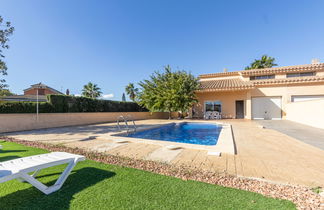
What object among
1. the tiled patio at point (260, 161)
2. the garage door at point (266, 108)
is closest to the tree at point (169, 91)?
the garage door at point (266, 108)

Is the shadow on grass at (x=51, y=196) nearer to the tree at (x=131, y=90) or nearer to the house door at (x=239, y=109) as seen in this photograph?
the house door at (x=239, y=109)

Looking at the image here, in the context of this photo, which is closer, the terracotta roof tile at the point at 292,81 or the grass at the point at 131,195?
the grass at the point at 131,195

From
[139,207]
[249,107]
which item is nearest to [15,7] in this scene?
[139,207]

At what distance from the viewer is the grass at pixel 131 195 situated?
222 centimetres

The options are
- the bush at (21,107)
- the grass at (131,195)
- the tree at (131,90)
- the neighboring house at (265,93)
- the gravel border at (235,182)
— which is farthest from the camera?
the tree at (131,90)

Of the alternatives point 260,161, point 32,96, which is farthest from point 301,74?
point 32,96

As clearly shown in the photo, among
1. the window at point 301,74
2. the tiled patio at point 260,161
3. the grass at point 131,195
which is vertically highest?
the window at point 301,74

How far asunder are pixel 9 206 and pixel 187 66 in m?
20.2

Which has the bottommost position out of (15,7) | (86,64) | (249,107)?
(249,107)

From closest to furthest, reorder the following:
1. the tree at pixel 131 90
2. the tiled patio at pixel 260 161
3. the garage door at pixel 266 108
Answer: the tiled patio at pixel 260 161
the garage door at pixel 266 108
the tree at pixel 131 90

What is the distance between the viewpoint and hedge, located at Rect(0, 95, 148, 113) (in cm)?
1088

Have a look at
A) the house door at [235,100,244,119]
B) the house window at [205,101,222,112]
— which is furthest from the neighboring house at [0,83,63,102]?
the house door at [235,100,244,119]

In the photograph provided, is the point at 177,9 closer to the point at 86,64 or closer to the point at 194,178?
the point at 86,64

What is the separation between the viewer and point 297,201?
228 centimetres
